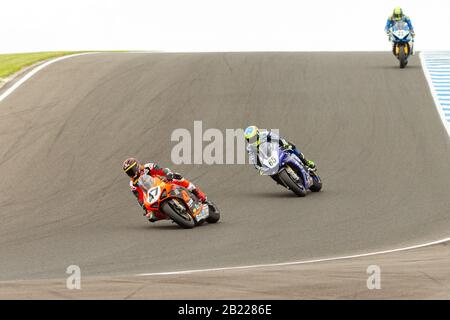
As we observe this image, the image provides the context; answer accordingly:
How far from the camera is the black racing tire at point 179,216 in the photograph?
47.8ft

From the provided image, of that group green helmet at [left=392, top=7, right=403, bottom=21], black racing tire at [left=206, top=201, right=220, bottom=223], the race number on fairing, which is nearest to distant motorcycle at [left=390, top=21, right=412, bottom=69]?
green helmet at [left=392, top=7, right=403, bottom=21]

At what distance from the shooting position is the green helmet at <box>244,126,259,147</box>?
17172 mm

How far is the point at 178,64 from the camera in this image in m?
32.6

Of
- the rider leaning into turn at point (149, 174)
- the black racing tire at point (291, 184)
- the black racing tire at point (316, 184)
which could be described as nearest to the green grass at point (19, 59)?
the black racing tire at point (316, 184)

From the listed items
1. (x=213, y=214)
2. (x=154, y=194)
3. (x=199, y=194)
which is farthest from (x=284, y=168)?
(x=154, y=194)

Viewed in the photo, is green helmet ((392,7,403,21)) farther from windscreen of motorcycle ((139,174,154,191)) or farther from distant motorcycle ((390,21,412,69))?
windscreen of motorcycle ((139,174,154,191))

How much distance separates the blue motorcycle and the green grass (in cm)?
1442

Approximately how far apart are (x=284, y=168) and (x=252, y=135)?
2.88 ft

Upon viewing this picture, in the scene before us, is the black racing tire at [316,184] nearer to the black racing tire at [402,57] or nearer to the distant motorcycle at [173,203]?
the distant motorcycle at [173,203]

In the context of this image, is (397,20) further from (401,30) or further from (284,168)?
(284,168)

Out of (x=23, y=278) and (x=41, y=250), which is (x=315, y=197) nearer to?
(x=41, y=250)

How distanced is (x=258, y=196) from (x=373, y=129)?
7096 mm

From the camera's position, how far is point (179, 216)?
14.7 metres

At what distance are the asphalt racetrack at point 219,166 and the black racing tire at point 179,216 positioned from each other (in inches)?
7.5
